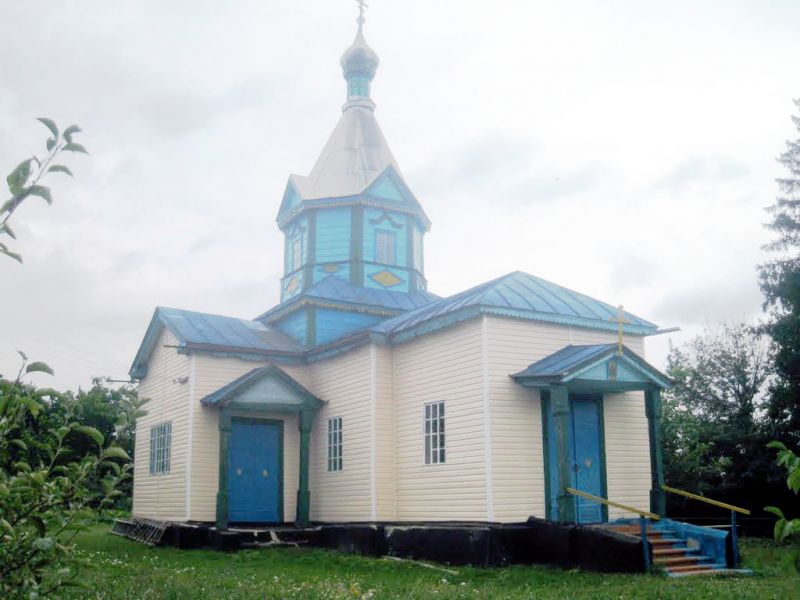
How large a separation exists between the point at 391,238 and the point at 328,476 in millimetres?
6916

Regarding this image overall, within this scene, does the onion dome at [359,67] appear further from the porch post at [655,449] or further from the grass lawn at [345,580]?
the grass lawn at [345,580]

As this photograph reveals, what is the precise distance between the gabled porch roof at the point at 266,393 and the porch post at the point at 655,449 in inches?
279

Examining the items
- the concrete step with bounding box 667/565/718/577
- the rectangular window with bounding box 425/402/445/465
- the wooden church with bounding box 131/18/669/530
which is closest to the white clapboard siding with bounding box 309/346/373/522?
the wooden church with bounding box 131/18/669/530

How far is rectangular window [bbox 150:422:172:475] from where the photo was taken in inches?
738

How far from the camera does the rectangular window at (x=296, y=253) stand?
22328mm

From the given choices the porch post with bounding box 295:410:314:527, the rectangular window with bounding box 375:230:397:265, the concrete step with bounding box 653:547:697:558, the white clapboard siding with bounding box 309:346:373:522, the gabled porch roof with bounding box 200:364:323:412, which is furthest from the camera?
the rectangular window with bounding box 375:230:397:265

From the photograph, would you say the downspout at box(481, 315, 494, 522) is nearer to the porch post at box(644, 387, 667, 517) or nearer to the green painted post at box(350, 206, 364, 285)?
the porch post at box(644, 387, 667, 517)

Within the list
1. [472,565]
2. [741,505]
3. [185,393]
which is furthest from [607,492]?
[741,505]

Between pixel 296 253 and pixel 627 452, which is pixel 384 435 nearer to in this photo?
pixel 627 452

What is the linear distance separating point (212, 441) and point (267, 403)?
4.89 ft

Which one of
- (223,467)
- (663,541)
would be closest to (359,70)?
(223,467)

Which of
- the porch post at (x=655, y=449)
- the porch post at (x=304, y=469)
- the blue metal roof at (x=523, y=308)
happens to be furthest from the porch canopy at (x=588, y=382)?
the porch post at (x=304, y=469)

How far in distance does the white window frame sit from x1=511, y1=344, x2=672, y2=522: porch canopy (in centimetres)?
179

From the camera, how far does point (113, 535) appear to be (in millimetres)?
19469
